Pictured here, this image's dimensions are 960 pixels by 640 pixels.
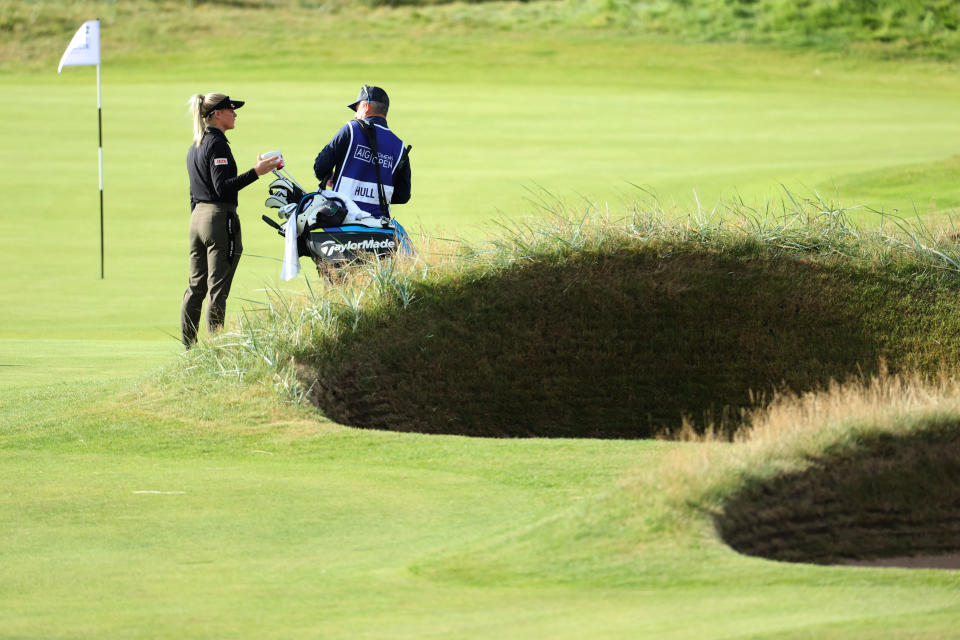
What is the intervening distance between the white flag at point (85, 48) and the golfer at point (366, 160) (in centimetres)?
768

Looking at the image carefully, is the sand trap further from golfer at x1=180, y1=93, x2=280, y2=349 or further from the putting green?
golfer at x1=180, y1=93, x2=280, y2=349

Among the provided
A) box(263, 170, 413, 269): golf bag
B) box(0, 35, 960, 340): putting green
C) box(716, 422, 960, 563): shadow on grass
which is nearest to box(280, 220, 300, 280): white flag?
box(263, 170, 413, 269): golf bag

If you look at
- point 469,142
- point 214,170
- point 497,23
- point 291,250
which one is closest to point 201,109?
point 214,170

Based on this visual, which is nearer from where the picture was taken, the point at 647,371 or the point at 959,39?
the point at 647,371

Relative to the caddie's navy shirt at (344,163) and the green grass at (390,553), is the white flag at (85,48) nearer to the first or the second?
the caddie's navy shirt at (344,163)

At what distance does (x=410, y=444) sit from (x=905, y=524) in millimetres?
2297

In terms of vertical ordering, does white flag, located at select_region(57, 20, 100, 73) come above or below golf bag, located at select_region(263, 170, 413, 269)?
above

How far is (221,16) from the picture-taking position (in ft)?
146

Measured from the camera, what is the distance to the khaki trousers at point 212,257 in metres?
9.23

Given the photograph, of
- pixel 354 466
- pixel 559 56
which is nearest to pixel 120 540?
pixel 354 466

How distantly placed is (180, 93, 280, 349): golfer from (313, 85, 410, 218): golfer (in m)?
0.35

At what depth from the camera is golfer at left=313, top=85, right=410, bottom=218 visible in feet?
29.1

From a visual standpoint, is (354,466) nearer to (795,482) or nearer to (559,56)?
(795,482)

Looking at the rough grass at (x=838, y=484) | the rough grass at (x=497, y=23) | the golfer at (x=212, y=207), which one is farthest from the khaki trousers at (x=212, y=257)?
the rough grass at (x=497, y=23)
